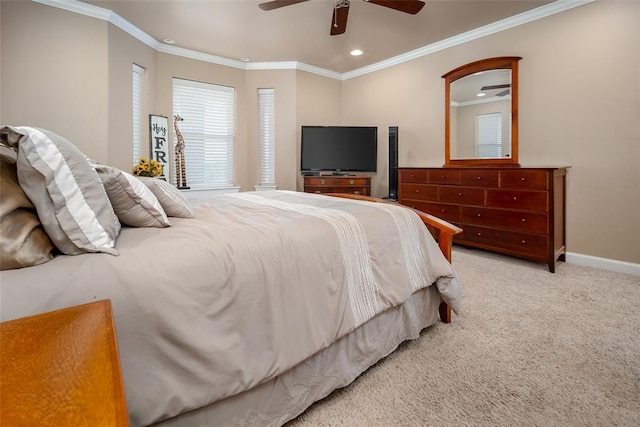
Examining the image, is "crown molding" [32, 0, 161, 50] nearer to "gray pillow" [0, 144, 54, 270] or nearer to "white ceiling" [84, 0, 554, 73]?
"white ceiling" [84, 0, 554, 73]

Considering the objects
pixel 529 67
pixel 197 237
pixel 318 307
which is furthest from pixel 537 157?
pixel 197 237

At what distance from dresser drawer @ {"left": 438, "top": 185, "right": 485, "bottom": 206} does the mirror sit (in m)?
0.47

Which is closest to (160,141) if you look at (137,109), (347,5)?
(137,109)

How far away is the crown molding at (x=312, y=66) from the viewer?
323 centimetres

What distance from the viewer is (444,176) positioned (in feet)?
12.6

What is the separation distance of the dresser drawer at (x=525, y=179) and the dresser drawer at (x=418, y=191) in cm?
81

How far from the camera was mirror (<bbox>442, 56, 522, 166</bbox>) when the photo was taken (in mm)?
3648

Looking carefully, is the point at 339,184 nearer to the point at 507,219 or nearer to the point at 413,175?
the point at 413,175

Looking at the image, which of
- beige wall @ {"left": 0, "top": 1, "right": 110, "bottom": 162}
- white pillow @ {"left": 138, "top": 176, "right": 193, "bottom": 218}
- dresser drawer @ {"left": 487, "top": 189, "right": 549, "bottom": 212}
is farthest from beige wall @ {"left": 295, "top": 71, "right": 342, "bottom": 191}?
white pillow @ {"left": 138, "top": 176, "right": 193, "bottom": 218}

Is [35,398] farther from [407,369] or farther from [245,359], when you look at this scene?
[407,369]

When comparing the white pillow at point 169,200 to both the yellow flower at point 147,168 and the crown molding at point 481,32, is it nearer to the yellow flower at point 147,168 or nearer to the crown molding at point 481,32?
the yellow flower at point 147,168

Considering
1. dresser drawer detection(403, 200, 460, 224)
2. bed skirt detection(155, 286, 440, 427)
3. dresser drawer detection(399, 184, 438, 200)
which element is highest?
dresser drawer detection(399, 184, 438, 200)

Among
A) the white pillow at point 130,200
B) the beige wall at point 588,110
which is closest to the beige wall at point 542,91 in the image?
the beige wall at point 588,110

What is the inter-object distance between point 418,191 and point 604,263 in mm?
1966
